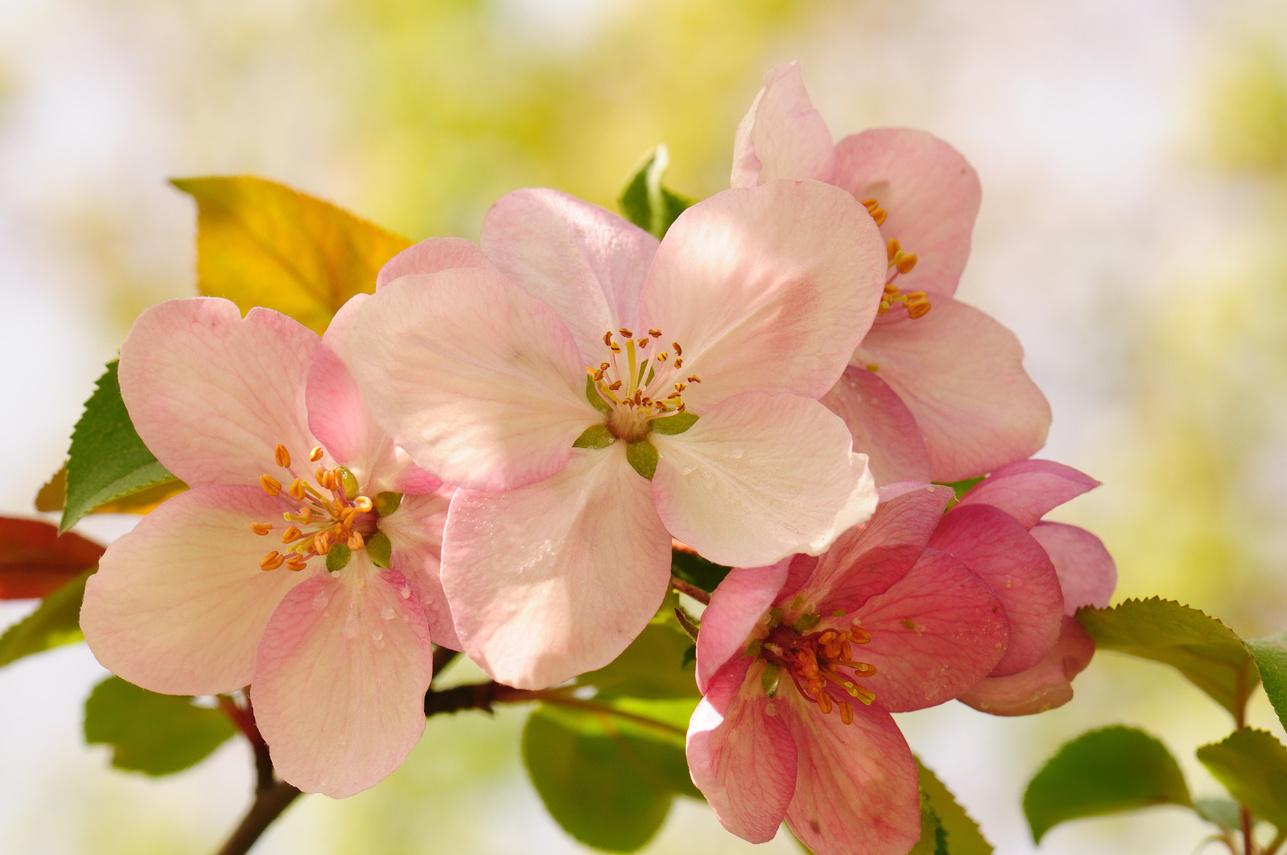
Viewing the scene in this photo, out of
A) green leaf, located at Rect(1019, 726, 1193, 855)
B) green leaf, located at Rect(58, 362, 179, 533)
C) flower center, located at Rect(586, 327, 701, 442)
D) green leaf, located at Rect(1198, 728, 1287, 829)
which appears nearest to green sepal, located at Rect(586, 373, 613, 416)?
flower center, located at Rect(586, 327, 701, 442)

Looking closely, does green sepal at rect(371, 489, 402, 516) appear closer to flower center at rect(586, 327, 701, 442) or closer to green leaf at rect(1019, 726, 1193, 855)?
flower center at rect(586, 327, 701, 442)

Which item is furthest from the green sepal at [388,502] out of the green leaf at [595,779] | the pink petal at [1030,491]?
the green leaf at [595,779]

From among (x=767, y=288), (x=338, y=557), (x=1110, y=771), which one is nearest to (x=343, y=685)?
(x=338, y=557)

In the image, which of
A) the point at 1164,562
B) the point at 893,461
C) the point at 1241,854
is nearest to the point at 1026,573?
the point at 893,461

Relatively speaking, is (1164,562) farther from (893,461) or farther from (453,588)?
(453,588)

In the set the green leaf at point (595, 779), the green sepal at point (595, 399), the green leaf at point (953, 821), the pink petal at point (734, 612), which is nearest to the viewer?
the pink petal at point (734, 612)

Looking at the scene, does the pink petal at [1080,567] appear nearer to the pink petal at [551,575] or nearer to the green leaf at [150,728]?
the pink petal at [551,575]
